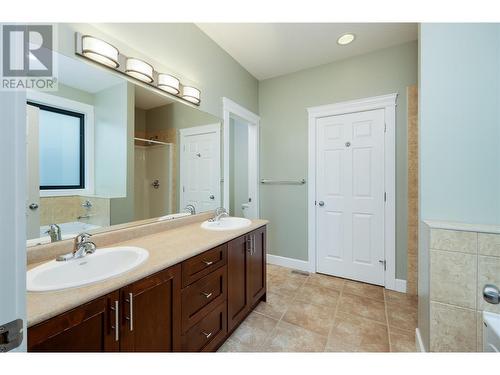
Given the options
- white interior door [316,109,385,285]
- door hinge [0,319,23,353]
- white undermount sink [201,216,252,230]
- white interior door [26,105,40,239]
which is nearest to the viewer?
door hinge [0,319,23,353]

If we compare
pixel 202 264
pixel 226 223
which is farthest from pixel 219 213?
pixel 202 264

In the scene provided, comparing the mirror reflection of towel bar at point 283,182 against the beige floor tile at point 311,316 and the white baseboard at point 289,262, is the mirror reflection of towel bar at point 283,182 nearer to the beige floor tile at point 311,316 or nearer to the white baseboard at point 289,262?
the white baseboard at point 289,262

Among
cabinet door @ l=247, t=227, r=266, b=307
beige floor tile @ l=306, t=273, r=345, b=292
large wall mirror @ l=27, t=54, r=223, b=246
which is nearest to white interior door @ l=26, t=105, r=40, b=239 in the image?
large wall mirror @ l=27, t=54, r=223, b=246

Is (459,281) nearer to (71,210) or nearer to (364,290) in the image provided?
(364,290)

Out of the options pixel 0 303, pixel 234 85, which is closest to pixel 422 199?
pixel 0 303

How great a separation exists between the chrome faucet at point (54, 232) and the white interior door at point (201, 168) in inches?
34.7

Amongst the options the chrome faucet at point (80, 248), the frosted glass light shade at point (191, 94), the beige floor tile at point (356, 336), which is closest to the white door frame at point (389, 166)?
the beige floor tile at point (356, 336)

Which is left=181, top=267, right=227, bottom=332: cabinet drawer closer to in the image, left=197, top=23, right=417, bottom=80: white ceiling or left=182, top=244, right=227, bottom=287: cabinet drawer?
left=182, top=244, right=227, bottom=287: cabinet drawer

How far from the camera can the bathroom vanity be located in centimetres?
71

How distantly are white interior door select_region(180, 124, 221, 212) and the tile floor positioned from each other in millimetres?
1139

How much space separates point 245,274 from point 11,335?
1.46 meters

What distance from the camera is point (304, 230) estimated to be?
9.00ft

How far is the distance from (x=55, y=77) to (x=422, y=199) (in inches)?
88.0

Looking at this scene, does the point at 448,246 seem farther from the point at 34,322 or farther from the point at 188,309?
the point at 34,322
